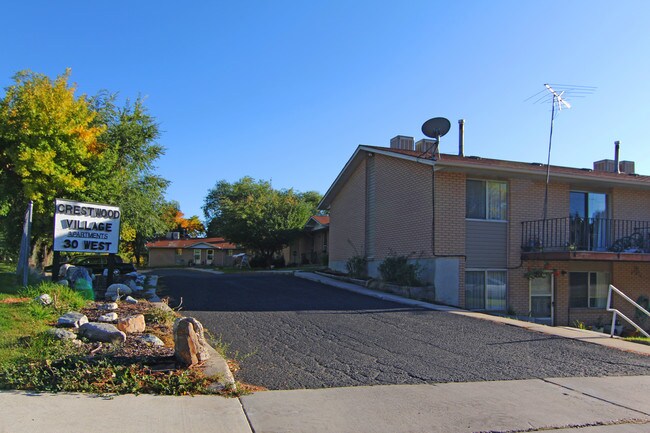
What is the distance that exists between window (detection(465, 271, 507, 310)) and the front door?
1184 mm

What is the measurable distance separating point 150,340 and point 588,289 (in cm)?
1649

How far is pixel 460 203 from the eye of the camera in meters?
17.0

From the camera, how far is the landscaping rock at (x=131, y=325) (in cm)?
832

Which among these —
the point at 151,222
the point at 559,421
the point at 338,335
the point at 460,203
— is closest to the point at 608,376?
the point at 559,421

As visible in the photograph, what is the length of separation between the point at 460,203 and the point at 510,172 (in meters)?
1.94

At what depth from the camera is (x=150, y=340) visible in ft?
25.5

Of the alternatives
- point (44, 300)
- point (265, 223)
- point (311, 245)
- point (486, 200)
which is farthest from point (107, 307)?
point (311, 245)

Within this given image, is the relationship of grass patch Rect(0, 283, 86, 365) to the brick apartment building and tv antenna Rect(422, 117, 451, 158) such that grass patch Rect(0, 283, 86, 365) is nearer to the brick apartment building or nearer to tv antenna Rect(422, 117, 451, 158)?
the brick apartment building

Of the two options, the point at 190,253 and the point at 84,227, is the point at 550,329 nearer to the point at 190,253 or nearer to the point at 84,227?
the point at 84,227

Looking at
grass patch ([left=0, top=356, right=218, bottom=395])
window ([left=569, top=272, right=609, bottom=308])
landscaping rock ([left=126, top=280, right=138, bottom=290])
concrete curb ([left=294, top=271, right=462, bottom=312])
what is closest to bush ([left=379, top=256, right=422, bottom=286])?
concrete curb ([left=294, top=271, right=462, bottom=312])

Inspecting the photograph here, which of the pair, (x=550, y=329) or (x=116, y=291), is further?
(x=116, y=291)

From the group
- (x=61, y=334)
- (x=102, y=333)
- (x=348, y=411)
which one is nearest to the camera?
(x=348, y=411)

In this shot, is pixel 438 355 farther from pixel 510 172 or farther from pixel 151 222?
pixel 151 222

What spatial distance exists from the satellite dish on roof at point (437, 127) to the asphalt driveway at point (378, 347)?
637 cm
